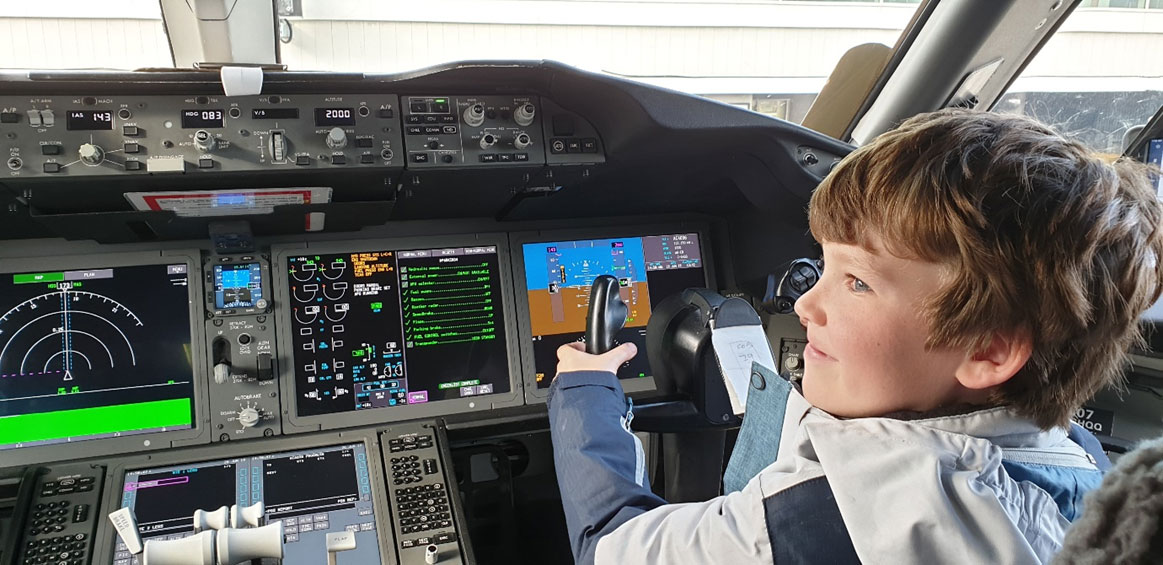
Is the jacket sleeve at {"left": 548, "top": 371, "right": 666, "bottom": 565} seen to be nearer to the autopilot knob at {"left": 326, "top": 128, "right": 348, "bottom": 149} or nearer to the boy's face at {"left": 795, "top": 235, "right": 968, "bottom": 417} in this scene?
the boy's face at {"left": 795, "top": 235, "right": 968, "bottom": 417}

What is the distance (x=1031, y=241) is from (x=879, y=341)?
182mm

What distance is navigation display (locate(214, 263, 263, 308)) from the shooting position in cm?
188

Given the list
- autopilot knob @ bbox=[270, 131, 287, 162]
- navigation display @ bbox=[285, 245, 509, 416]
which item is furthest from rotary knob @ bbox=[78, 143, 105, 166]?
navigation display @ bbox=[285, 245, 509, 416]

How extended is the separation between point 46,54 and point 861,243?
1887mm

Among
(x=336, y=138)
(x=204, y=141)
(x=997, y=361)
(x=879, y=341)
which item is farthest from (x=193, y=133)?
(x=997, y=361)

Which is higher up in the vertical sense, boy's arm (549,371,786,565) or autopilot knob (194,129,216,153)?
autopilot knob (194,129,216,153)

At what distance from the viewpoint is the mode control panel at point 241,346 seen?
1847mm

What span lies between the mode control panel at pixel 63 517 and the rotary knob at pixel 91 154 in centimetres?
68

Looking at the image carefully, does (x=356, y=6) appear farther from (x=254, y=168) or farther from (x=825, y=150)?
(x=825, y=150)

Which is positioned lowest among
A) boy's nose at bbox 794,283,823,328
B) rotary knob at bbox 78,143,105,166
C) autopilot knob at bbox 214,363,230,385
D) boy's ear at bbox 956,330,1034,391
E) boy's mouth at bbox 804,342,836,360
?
boy's ear at bbox 956,330,1034,391

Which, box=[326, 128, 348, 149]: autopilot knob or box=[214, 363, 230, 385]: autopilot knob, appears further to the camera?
box=[214, 363, 230, 385]: autopilot knob

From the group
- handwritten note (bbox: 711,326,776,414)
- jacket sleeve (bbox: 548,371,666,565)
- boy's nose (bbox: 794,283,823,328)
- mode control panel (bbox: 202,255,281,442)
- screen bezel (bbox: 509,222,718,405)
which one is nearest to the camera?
boy's nose (bbox: 794,283,823,328)

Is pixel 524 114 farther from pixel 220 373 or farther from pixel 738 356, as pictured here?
pixel 220 373

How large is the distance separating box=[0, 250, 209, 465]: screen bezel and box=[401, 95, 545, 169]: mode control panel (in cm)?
66
